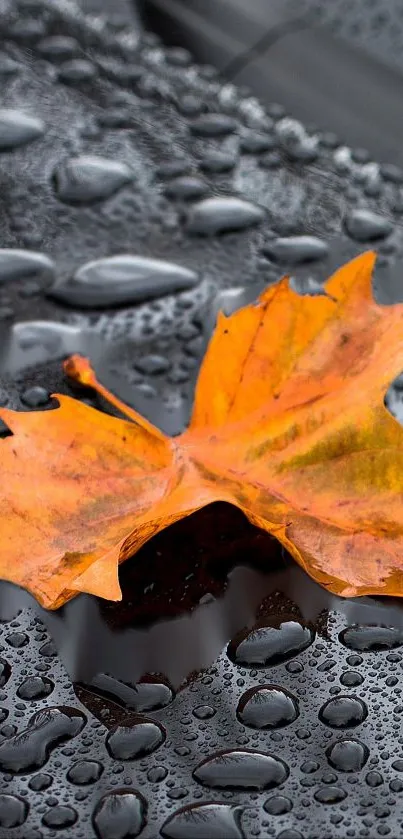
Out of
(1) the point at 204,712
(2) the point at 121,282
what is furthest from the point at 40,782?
(2) the point at 121,282

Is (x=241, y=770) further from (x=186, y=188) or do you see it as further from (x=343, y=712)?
(x=186, y=188)

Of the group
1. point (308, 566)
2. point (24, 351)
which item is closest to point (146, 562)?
point (308, 566)

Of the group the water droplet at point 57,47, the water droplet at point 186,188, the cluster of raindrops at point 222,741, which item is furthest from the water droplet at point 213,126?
the cluster of raindrops at point 222,741

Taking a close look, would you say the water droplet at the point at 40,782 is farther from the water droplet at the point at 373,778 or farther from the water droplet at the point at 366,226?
the water droplet at the point at 366,226

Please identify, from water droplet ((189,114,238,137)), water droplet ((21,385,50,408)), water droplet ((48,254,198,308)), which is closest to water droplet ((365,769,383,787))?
water droplet ((21,385,50,408))

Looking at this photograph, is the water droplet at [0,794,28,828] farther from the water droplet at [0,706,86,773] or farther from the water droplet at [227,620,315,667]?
the water droplet at [227,620,315,667]
